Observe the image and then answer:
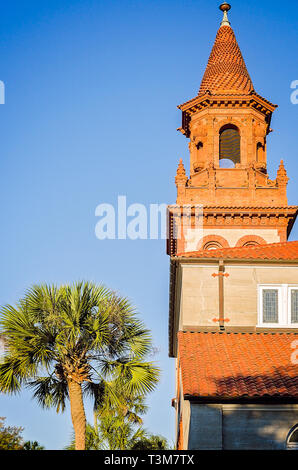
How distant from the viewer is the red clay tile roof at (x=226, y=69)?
47625mm

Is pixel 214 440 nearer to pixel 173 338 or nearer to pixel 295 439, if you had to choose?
pixel 295 439

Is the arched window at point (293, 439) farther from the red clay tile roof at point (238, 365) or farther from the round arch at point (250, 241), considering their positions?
the round arch at point (250, 241)

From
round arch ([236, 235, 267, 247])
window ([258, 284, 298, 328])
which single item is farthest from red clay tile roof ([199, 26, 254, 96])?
window ([258, 284, 298, 328])

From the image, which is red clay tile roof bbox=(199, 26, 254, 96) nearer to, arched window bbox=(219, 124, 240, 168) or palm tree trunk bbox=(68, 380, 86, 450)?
arched window bbox=(219, 124, 240, 168)

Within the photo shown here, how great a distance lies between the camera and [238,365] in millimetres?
24516

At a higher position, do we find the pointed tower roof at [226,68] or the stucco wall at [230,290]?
the pointed tower roof at [226,68]

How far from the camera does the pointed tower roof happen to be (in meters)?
47.6

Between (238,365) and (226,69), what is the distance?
28107 millimetres

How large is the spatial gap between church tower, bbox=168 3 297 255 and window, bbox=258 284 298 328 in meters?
13.8

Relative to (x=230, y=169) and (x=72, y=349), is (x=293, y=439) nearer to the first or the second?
(x=72, y=349)

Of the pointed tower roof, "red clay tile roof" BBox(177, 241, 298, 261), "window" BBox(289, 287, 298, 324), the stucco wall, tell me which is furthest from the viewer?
the pointed tower roof

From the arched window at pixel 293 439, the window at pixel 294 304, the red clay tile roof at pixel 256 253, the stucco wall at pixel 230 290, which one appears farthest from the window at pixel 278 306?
the arched window at pixel 293 439

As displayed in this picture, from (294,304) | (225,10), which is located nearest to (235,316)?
(294,304)

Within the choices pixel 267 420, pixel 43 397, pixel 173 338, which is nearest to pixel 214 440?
pixel 267 420
